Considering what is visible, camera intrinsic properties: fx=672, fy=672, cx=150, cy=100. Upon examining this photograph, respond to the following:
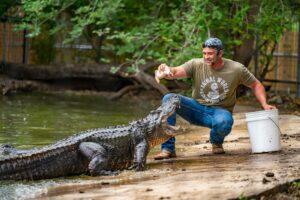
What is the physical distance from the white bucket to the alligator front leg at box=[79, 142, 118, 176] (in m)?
2.03

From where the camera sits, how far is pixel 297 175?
6508 millimetres

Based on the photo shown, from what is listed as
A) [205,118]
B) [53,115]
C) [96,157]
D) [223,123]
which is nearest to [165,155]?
[205,118]

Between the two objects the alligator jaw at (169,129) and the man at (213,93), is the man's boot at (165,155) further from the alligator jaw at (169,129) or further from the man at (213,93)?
the alligator jaw at (169,129)

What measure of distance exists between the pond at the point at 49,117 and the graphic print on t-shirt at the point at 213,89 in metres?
2.46

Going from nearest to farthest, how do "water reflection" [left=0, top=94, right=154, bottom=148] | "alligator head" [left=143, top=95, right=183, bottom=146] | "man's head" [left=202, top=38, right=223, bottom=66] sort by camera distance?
1. "alligator head" [left=143, top=95, right=183, bottom=146]
2. "man's head" [left=202, top=38, right=223, bottom=66]
3. "water reflection" [left=0, top=94, right=154, bottom=148]

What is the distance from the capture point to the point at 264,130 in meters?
8.39

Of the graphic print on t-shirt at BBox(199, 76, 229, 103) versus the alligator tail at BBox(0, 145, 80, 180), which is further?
the graphic print on t-shirt at BBox(199, 76, 229, 103)

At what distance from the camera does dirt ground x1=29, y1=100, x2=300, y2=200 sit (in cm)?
590

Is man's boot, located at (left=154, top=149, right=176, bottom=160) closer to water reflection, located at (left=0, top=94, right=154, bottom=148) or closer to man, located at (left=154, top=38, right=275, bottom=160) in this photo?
man, located at (left=154, top=38, right=275, bottom=160)

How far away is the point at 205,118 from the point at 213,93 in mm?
335

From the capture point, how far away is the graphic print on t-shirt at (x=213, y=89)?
8.48 m

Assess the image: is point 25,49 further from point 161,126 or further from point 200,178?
point 200,178

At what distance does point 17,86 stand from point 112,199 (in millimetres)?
14942

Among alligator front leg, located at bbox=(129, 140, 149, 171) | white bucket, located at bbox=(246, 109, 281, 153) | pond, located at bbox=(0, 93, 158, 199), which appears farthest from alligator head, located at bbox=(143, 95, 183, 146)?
pond, located at bbox=(0, 93, 158, 199)
